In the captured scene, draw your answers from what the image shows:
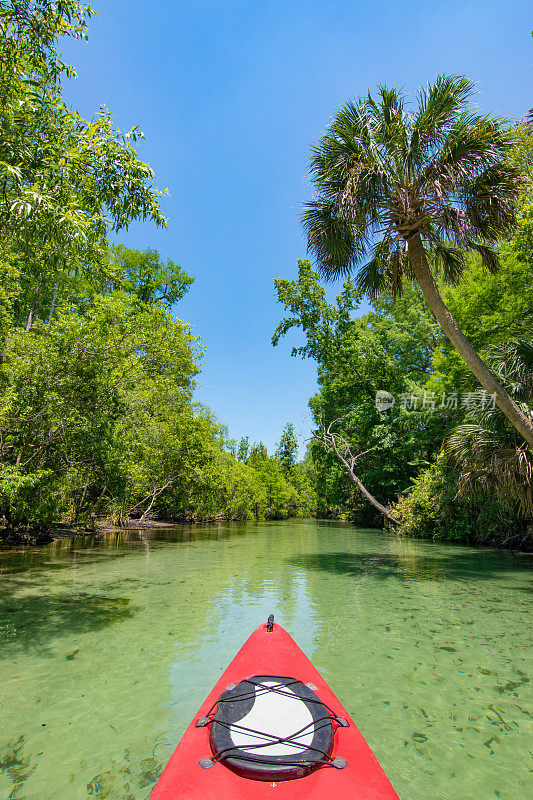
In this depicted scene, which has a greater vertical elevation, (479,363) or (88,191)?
(88,191)

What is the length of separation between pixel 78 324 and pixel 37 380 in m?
1.37

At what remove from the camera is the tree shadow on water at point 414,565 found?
919 centimetres

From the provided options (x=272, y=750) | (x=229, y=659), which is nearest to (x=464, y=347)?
(x=229, y=659)

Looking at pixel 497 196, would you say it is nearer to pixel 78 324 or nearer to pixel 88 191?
pixel 88 191

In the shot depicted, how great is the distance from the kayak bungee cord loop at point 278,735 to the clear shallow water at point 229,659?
2.48 feet

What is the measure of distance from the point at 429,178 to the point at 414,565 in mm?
8986

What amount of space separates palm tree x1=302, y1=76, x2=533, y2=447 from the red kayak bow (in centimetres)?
679

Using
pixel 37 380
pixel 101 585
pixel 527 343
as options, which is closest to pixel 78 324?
pixel 37 380

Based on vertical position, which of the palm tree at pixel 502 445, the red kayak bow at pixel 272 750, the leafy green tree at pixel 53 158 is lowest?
the red kayak bow at pixel 272 750

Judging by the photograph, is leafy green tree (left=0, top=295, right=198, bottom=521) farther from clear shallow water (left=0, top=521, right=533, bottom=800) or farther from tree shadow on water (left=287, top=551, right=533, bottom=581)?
tree shadow on water (left=287, top=551, right=533, bottom=581)

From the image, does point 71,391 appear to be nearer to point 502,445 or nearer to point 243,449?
point 502,445

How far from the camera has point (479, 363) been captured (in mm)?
7527

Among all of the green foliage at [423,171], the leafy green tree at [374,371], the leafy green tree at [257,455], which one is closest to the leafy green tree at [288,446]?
the leafy green tree at [257,455]

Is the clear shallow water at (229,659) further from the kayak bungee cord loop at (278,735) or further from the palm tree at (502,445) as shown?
the palm tree at (502,445)
